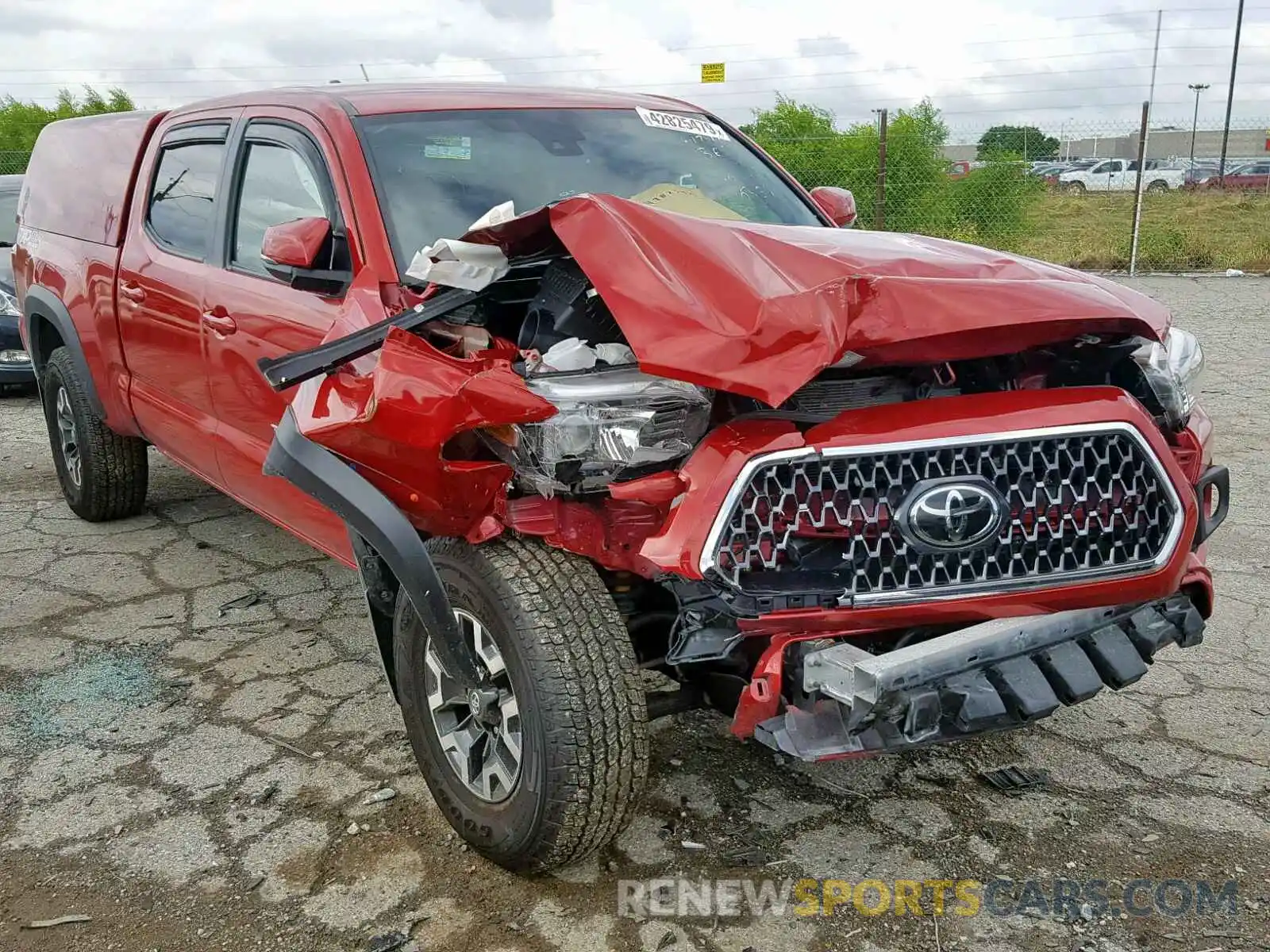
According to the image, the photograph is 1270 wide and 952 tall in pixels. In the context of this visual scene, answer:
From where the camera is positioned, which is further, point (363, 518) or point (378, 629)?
point (378, 629)

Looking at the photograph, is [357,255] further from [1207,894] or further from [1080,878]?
[1207,894]

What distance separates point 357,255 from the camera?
3.08 m

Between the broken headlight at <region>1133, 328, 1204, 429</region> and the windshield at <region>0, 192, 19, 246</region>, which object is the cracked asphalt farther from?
the windshield at <region>0, 192, 19, 246</region>

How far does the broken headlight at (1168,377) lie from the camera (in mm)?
2668

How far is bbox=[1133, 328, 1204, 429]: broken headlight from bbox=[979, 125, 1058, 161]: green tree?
11.9m

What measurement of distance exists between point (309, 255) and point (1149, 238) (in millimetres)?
13967

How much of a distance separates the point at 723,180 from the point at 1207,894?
2524 mm

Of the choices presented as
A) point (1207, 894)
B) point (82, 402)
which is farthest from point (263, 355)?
point (1207, 894)

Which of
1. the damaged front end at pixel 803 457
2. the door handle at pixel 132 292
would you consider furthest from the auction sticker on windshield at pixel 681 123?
the door handle at pixel 132 292

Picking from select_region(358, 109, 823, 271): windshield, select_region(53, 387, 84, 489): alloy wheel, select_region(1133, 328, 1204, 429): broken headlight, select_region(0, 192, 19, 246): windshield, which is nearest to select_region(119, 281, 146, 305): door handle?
select_region(53, 387, 84, 489): alloy wheel

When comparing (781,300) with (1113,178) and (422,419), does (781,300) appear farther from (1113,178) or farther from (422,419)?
(1113,178)

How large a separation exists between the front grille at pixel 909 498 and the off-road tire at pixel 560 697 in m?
0.34

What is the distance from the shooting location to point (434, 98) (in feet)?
11.8

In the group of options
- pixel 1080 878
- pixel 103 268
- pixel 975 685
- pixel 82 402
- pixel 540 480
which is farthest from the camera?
pixel 82 402
